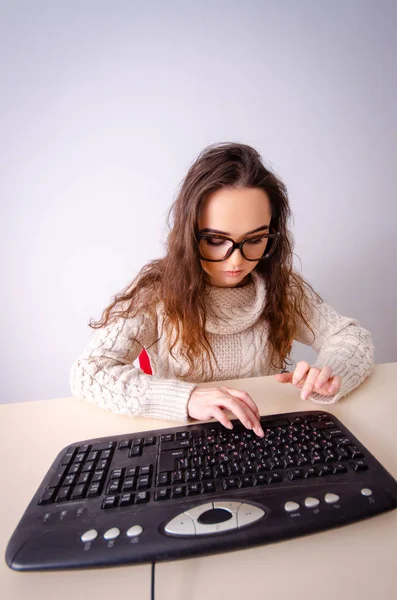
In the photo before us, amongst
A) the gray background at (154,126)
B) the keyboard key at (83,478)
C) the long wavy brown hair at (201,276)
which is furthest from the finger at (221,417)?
the gray background at (154,126)

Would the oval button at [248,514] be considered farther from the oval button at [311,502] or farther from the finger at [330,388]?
the finger at [330,388]


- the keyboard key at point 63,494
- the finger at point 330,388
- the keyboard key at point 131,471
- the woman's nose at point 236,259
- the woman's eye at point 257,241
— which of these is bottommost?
the finger at point 330,388

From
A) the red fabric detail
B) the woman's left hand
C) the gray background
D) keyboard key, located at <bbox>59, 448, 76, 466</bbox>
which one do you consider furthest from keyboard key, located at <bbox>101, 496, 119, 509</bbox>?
the gray background

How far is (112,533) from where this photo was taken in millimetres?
363

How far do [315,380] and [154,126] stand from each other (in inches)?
42.2

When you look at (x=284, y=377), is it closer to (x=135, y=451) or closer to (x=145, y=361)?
(x=135, y=451)

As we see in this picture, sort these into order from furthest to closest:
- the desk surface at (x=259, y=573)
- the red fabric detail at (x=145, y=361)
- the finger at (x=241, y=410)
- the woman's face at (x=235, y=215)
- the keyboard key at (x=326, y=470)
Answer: the red fabric detail at (x=145, y=361) → the woman's face at (x=235, y=215) → the finger at (x=241, y=410) → the keyboard key at (x=326, y=470) → the desk surface at (x=259, y=573)

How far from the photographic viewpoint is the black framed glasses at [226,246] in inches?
31.0

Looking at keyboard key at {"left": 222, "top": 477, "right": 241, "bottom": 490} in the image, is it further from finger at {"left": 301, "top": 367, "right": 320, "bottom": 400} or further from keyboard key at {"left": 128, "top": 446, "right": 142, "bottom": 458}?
finger at {"left": 301, "top": 367, "right": 320, "bottom": 400}

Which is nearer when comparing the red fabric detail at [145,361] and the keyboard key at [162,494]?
the keyboard key at [162,494]

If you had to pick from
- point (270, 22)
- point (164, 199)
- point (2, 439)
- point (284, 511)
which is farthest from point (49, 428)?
point (270, 22)

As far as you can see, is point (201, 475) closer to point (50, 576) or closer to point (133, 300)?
point (50, 576)

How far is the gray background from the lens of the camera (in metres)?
Answer: 1.22

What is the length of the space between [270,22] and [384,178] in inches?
28.5
